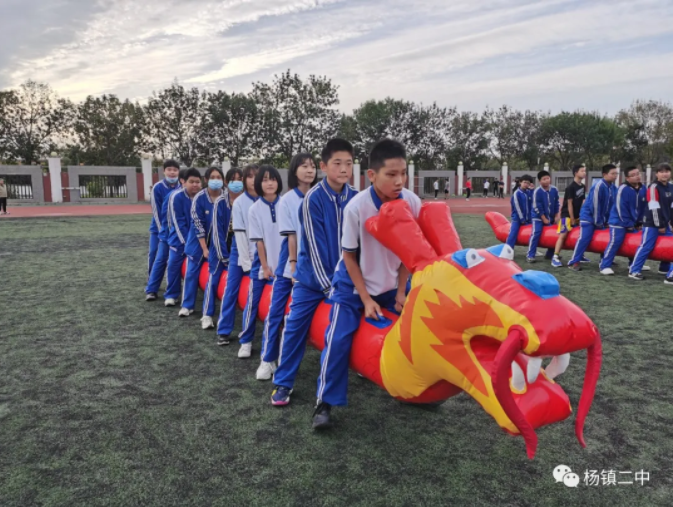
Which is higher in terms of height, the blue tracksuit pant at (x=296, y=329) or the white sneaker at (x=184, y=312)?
the blue tracksuit pant at (x=296, y=329)

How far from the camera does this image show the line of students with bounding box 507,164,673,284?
634cm

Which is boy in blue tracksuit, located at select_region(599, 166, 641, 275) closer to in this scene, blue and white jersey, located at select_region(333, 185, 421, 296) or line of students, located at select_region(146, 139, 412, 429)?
line of students, located at select_region(146, 139, 412, 429)

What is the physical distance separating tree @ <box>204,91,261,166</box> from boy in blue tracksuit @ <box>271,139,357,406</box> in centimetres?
3411

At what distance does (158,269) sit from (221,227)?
1.62 m

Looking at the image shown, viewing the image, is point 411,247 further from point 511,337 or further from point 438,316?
point 511,337

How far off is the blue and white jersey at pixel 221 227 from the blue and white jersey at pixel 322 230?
1782 millimetres

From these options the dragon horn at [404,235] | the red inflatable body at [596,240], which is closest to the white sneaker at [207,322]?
the dragon horn at [404,235]

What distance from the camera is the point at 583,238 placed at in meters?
7.30

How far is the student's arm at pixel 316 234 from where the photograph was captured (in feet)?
9.17

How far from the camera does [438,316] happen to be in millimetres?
1876

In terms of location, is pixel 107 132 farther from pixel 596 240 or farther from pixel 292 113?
pixel 596 240

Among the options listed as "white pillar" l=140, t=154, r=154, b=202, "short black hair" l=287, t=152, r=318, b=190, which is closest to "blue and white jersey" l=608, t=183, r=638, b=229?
"short black hair" l=287, t=152, r=318, b=190

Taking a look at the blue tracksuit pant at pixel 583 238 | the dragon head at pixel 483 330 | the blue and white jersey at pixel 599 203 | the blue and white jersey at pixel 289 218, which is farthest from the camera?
the blue tracksuit pant at pixel 583 238

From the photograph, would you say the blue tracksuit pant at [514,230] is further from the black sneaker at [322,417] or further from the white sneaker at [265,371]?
the black sneaker at [322,417]
